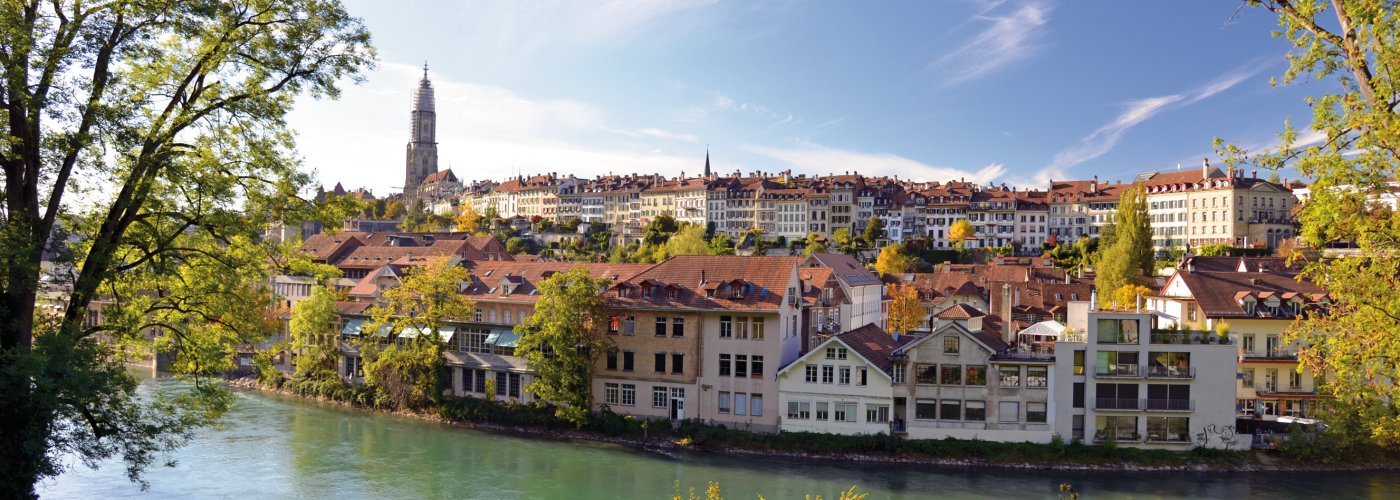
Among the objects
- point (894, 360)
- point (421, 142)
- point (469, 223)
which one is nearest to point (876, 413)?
point (894, 360)

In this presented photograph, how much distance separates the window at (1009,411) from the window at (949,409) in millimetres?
1047

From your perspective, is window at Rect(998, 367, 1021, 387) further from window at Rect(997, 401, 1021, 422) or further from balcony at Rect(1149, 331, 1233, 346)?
balcony at Rect(1149, 331, 1233, 346)

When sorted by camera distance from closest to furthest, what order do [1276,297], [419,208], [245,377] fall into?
[1276,297] → [245,377] → [419,208]

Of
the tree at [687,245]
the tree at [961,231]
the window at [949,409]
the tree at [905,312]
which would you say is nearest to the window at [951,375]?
the window at [949,409]

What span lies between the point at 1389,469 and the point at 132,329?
27.8 m

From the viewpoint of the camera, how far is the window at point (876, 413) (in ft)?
83.7

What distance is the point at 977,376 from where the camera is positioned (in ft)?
82.4

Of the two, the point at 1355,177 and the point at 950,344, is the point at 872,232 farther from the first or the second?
the point at 1355,177

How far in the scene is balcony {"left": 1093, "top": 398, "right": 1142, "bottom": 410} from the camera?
24.8 meters

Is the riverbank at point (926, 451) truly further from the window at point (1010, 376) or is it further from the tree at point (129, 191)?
the tree at point (129, 191)

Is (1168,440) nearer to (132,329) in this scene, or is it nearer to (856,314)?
(856,314)

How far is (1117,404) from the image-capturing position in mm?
24828

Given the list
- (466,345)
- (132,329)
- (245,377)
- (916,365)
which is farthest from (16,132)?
(245,377)

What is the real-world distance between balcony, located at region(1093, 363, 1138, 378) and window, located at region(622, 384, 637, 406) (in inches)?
492
